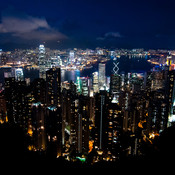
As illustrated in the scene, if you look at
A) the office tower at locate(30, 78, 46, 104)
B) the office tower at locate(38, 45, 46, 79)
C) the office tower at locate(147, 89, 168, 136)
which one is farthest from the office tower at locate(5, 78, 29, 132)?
the office tower at locate(38, 45, 46, 79)

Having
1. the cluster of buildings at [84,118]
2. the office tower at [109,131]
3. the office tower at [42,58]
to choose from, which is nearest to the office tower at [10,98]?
the cluster of buildings at [84,118]

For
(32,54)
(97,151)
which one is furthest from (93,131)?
(32,54)

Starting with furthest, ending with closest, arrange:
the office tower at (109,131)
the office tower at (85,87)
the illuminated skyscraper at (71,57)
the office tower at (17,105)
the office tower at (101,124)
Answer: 1. the illuminated skyscraper at (71,57)
2. the office tower at (85,87)
3. the office tower at (17,105)
4. the office tower at (101,124)
5. the office tower at (109,131)

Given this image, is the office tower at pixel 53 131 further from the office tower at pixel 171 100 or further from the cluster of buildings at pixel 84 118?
the office tower at pixel 171 100

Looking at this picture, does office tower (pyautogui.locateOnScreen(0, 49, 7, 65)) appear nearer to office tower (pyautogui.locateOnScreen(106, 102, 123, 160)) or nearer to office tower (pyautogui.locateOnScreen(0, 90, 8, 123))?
office tower (pyautogui.locateOnScreen(0, 90, 8, 123))

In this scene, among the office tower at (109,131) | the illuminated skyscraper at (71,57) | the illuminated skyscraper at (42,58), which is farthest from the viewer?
the illuminated skyscraper at (71,57)

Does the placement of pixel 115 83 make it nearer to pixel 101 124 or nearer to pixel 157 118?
pixel 157 118

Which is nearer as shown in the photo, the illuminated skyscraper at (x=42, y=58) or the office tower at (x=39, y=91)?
the office tower at (x=39, y=91)

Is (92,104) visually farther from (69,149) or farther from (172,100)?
(172,100)

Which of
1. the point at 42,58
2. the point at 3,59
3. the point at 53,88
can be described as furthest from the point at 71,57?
the point at 53,88
